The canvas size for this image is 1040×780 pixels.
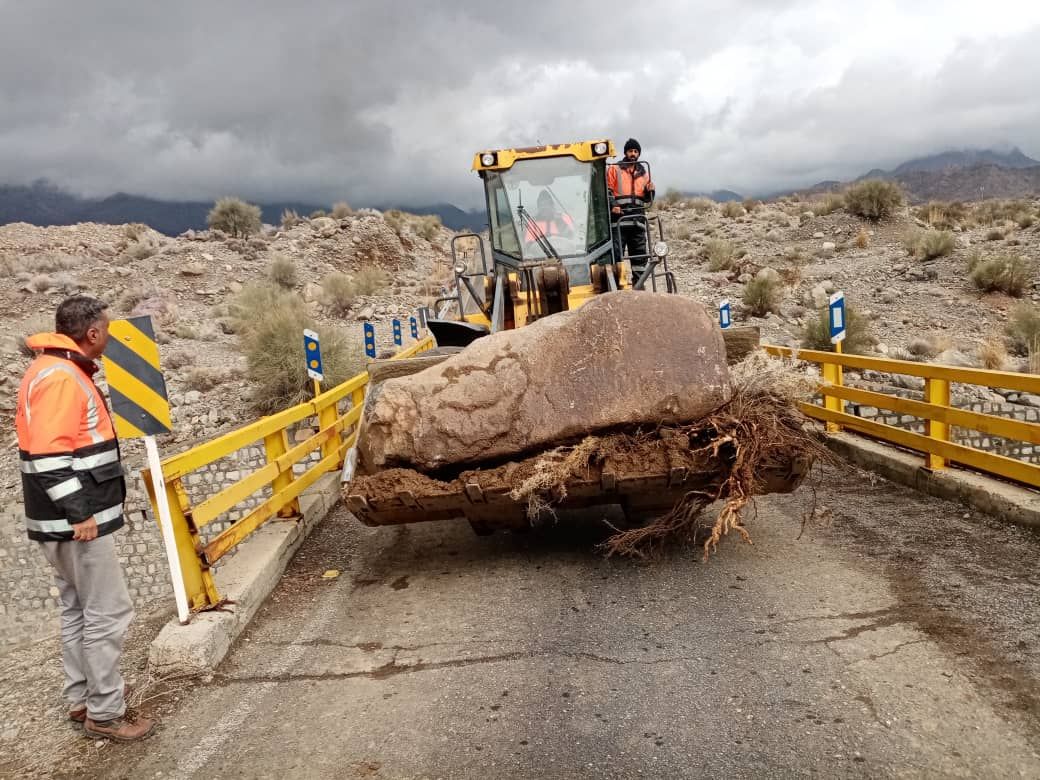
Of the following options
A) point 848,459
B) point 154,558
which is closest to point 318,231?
point 154,558

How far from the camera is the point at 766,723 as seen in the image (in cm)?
287

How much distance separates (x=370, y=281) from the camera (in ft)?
83.9

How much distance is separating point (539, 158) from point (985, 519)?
19.2 ft

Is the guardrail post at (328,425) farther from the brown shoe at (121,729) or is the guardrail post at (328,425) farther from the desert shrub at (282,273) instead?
the desert shrub at (282,273)

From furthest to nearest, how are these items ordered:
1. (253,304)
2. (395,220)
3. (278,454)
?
1. (395,220)
2. (253,304)
3. (278,454)

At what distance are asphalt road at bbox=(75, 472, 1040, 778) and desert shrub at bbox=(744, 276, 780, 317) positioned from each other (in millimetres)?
12719

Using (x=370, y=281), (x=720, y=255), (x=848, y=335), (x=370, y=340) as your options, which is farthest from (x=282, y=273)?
(x=848, y=335)

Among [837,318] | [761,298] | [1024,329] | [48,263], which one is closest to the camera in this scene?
[837,318]

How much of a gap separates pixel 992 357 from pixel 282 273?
826 inches

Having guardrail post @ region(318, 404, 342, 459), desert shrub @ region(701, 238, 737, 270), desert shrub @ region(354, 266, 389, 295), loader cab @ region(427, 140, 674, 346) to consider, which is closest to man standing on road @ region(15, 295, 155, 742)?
guardrail post @ region(318, 404, 342, 459)

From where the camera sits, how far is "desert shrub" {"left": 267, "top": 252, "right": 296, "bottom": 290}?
81.6 feet

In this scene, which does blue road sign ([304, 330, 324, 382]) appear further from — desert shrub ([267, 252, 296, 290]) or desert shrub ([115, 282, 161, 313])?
desert shrub ([267, 252, 296, 290])

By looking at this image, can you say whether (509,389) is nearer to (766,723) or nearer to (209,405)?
(766,723)

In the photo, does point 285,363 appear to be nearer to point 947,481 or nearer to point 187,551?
point 187,551
